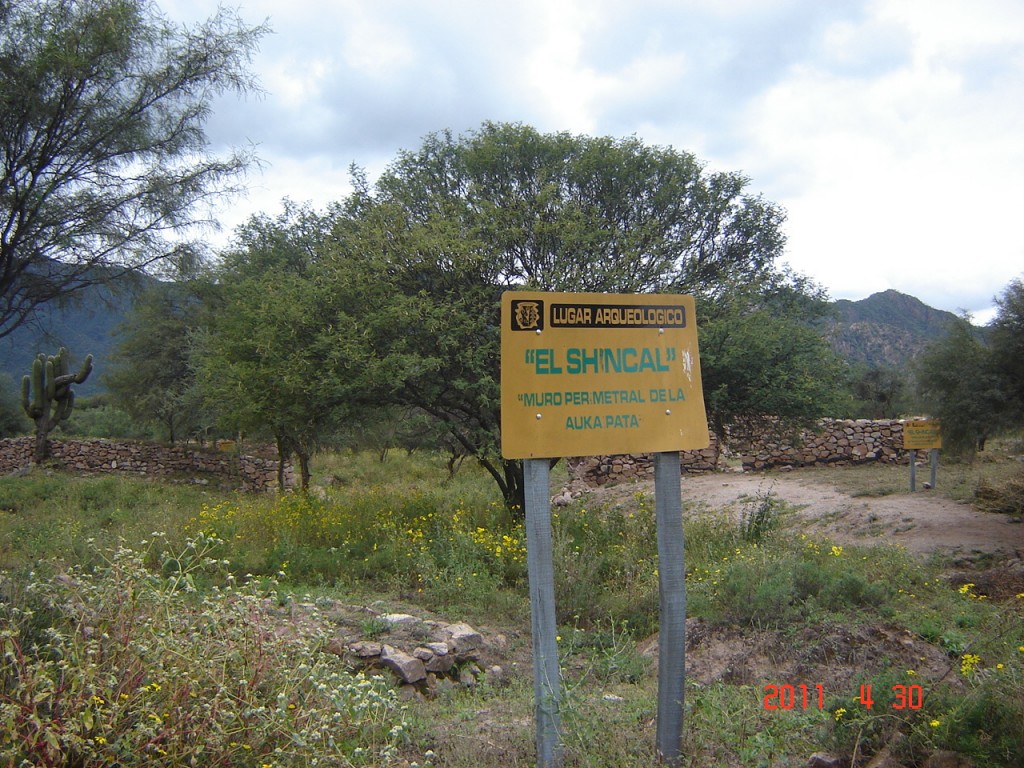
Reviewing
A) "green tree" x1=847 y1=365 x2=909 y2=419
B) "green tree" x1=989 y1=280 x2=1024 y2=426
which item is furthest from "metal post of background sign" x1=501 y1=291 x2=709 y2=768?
"green tree" x1=847 y1=365 x2=909 y2=419

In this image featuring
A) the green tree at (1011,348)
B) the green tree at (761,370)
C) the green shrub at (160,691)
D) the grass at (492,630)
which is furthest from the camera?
the green tree at (1011,348)

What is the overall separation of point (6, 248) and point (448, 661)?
783 cm

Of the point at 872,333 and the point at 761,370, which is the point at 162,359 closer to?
the point at 761,370

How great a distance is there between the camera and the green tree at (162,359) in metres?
21.9

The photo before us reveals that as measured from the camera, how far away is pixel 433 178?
11.8 meters

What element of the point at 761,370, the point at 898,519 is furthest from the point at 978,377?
the point at 761,370

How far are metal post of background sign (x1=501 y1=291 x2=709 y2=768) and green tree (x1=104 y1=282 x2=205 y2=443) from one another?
20205 mm

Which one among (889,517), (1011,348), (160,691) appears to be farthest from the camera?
(889,517)

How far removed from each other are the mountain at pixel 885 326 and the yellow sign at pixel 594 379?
4829 cm

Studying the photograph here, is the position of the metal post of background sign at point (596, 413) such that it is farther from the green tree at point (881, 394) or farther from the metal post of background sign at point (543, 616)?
the green tree at point (881, 394)

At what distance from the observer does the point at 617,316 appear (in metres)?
3.39

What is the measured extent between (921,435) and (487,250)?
798 cm
